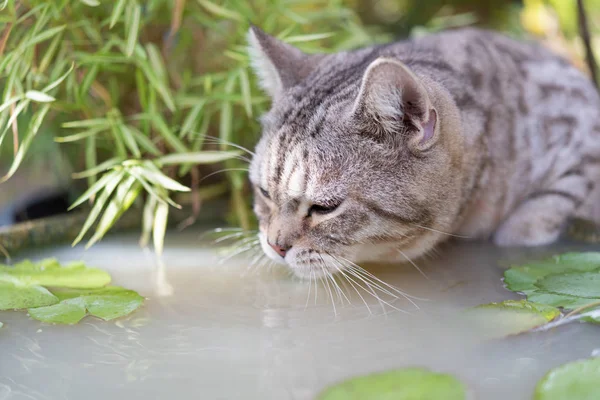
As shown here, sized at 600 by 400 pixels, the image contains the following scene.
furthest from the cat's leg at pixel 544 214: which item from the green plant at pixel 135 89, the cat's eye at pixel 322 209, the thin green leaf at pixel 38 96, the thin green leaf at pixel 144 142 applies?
the thin green leaf at pixel 38 96

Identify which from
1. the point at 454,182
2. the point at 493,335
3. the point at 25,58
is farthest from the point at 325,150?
the point at 25,58

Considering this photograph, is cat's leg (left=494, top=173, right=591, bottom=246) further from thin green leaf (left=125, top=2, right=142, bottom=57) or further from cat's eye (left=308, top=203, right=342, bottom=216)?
thin green leaf (left=125, top=2, right=142, bottom=57)

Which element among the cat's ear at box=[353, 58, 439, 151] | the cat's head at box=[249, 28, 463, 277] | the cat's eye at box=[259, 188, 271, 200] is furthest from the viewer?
the cat's eye at box=[259, 188, 271, 200]

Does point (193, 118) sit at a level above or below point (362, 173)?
above

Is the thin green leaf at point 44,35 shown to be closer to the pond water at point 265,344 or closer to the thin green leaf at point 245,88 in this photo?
the thin green leaf at point 245,88

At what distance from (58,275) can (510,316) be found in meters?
1.14

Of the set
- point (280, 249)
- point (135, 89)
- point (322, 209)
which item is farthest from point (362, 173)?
point (135, 89)

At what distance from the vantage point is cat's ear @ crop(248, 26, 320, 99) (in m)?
1.71

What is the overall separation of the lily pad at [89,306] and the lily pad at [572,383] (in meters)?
0.88

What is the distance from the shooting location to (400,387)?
92 centimetres

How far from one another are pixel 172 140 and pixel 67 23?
541mm

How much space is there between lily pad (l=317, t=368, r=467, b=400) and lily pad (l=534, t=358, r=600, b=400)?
0.43 feet

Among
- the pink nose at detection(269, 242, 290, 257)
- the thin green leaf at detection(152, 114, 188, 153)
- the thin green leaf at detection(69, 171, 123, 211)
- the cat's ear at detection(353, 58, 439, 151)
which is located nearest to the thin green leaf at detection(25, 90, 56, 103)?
the thin green leaf at detection(69, 171, 123, 211)

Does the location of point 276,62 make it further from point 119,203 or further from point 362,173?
point 119,203
